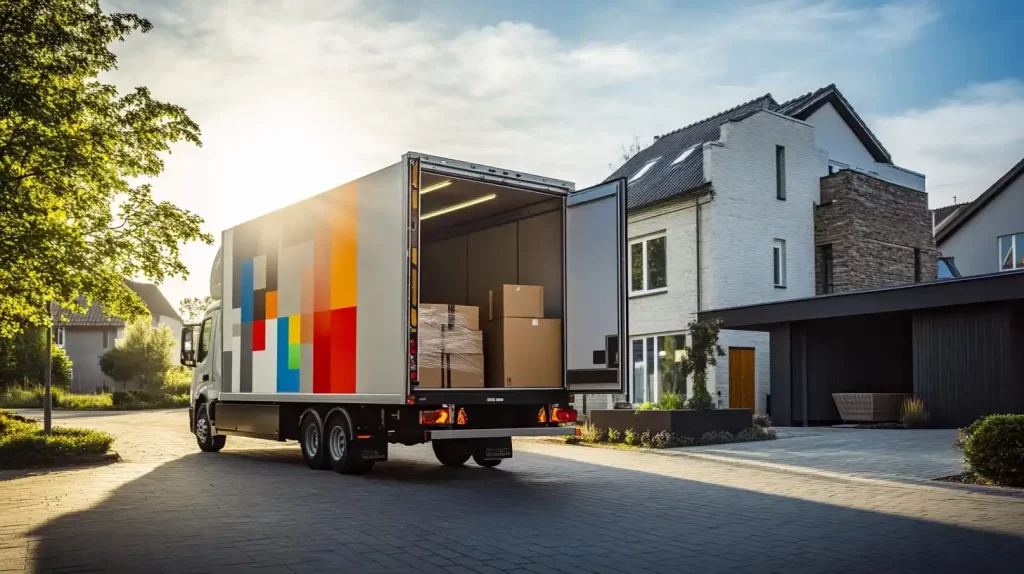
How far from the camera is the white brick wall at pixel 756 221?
26391 millimetres

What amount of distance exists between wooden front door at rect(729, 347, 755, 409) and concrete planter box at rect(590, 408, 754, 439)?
25.9 feet

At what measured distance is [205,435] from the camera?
1633 centimetres

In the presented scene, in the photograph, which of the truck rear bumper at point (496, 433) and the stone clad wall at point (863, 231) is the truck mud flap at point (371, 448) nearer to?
the truck rear bumper at point (496, 433)

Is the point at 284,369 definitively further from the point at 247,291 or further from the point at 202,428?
the point at 202,428

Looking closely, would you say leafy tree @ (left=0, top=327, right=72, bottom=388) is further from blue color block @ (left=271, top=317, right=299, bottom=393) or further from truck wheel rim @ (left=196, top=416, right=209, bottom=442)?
blue color block @ (left=271, top=317, right=299, bottom=393)

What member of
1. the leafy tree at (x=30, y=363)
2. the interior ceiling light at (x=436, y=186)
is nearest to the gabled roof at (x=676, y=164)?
the interior ceiling light at (x=436, y=186)

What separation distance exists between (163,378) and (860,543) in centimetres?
4572

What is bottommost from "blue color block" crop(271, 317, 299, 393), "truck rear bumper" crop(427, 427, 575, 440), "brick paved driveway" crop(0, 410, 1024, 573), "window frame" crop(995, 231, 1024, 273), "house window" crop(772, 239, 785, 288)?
"brick paved driveway" crop(0, 410, 1024, 573)

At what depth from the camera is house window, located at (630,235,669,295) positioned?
91.2 feet

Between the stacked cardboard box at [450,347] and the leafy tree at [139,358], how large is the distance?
41.1 metres

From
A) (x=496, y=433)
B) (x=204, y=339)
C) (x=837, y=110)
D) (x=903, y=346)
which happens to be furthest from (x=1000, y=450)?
(x=837, y=110)

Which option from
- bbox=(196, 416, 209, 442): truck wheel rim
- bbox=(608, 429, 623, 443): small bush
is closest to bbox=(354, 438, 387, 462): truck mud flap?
bbox=(196, 416, 209, 442): truck wheel rim

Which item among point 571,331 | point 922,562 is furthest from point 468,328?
point 922,562

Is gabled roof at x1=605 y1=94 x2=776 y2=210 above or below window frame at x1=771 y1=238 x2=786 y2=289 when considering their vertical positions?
above
